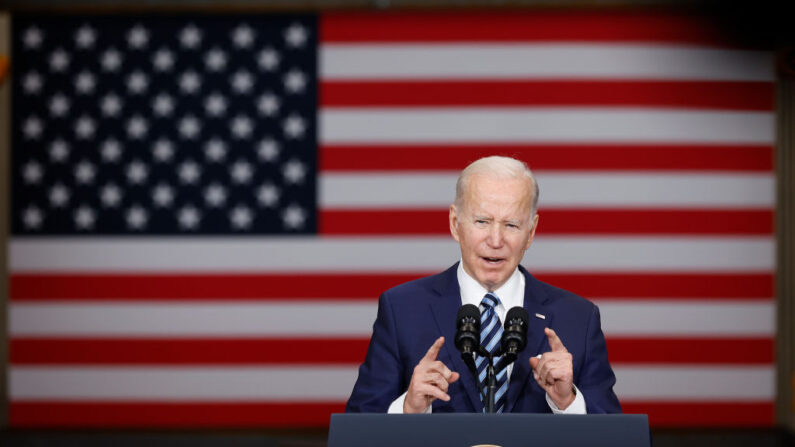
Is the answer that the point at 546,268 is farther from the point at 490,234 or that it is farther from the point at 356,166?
the point at 490,234

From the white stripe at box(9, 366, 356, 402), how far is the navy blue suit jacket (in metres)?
1.66

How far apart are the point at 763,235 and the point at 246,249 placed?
2.26 meters

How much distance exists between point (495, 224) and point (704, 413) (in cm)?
217

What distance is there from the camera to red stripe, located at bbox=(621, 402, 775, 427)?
296 cm

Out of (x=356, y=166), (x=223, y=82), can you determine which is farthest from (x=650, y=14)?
(x=223, y=82)

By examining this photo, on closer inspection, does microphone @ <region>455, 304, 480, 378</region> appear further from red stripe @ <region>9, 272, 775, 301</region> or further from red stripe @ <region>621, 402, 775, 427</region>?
red stripe @ <region>621, 402, 775, 427</region>

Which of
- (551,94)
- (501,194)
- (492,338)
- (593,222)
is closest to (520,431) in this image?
(492,338)

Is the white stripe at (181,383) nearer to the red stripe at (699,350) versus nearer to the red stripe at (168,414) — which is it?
the red stripe at (168,414)

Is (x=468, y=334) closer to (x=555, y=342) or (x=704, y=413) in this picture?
(x=555, y=342)

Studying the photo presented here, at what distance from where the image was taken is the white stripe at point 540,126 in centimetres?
294

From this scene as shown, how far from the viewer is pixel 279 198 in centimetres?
303

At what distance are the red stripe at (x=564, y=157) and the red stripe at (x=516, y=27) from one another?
472mm

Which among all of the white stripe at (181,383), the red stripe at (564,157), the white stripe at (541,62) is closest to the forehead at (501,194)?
the red stripe at (564,157)

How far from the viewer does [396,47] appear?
9.91ft
